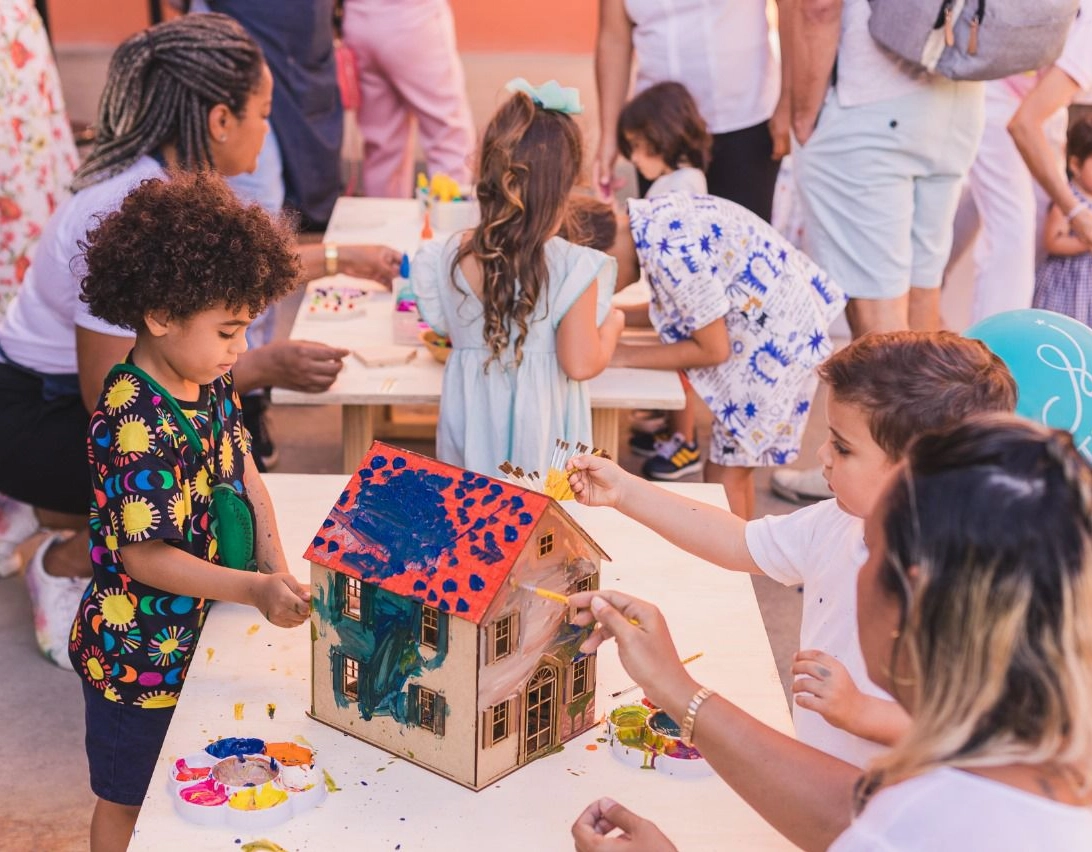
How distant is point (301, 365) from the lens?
9.57 feet

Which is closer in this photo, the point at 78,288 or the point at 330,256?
the point at 78,288

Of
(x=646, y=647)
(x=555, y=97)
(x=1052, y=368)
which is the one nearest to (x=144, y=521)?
(x=646, y=647)

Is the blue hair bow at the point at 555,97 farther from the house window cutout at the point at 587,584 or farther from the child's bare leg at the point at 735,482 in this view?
the house window cutout at the point at 587,584

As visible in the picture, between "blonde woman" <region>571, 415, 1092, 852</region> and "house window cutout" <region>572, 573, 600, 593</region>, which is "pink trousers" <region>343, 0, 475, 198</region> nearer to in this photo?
"house window cutout" <region>572, 573, 600, 593</region>

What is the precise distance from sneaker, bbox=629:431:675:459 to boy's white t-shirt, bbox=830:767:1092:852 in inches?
128

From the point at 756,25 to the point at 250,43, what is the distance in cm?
171

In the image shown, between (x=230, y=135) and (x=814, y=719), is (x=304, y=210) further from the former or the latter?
(x=814, y=719)

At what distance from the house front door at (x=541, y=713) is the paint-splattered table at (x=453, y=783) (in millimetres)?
21

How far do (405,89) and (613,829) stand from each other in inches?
167

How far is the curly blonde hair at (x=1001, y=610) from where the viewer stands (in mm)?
1059

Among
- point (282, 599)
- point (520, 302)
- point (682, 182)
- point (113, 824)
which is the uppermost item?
point (682, 182)

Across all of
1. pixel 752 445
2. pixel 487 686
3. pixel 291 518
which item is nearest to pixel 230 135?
A: pixel 291 518

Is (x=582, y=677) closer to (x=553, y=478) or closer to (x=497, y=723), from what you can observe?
(x=497, y=723)

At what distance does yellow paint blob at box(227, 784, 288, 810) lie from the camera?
1496 mm
